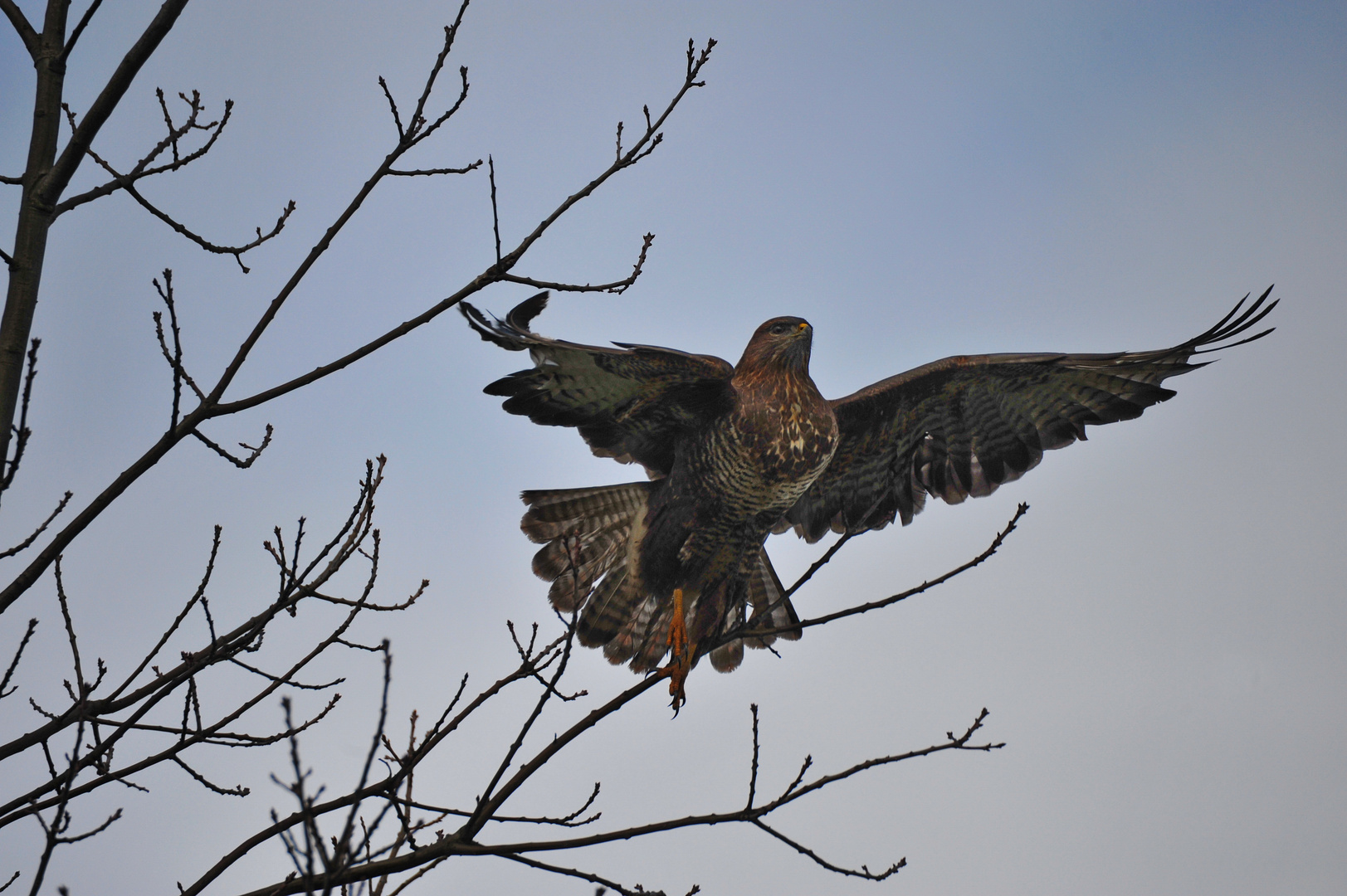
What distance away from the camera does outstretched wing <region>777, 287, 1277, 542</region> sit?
19.2 feet

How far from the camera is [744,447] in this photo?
541 centimetres

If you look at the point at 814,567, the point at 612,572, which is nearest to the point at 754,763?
the point at 814,567

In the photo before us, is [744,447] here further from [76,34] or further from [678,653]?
[76,34]

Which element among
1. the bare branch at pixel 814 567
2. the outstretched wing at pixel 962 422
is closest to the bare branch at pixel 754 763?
the bare branch at pixel 814 567

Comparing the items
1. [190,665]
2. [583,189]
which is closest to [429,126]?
[583,189]

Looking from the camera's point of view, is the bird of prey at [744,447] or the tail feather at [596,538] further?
the tail feather at [596,538]

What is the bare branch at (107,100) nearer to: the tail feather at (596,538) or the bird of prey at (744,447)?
the bird of prey at (744,447)

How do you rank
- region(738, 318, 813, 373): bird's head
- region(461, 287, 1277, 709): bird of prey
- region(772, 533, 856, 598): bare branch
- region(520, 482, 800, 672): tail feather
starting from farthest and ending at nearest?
1. region(520, 482, 800, 672): tail feather
2. region(738, 318, 813, 373): bird's head
3. region(461, 287, 1277, 709): bird of prey
4. region(772, 533, 856, 598): bare branch

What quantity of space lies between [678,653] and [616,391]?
136 centimetres

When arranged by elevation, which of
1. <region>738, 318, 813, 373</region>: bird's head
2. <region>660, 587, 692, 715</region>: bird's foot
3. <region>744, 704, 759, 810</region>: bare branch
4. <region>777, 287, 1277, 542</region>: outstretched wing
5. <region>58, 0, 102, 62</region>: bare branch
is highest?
<region>738, 318, 813, 373</region>: bird's head

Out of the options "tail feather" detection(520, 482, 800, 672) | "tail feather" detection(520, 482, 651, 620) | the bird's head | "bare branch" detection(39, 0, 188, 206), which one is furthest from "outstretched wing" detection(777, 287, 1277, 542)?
"bare branch" detection(39, 0, 188, 206)

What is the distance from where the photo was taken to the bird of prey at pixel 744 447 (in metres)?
5.42

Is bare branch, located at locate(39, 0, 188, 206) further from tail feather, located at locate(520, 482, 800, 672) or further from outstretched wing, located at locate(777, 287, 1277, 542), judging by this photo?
outstretched wing, located at locate(777, 287, 1277, 542)

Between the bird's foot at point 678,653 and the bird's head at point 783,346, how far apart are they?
4.21ft
